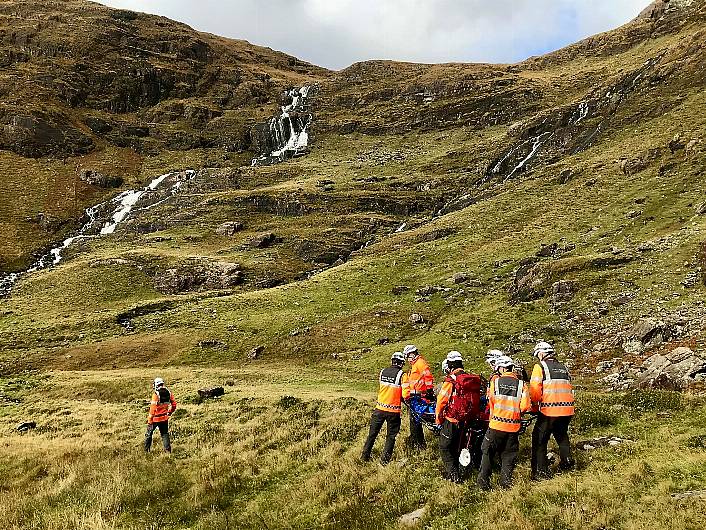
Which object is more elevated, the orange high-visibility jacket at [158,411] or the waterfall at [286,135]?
the waterfall at [286,135]

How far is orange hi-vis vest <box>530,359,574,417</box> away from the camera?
36.9 ft

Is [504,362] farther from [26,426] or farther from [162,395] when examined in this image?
[26,426]

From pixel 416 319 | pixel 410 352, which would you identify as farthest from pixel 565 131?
pixel 410 352

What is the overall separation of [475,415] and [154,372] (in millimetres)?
34834

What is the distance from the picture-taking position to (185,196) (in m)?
110

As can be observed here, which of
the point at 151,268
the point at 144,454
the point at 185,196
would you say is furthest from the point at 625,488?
the point at 185,196

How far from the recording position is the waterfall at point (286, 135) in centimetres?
13738

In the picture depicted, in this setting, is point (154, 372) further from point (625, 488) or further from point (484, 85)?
point (484, 85)

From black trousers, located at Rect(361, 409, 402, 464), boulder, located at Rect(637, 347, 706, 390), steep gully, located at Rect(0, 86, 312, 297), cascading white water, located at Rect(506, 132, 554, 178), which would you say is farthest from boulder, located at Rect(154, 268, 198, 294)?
Result: black trousers, located at Rect(361, 409, 402, 464)

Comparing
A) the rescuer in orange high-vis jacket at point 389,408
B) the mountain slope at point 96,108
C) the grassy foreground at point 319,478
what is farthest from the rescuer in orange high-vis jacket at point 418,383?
the mountain slope at point 96,108

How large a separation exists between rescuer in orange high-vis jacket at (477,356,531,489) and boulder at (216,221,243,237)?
8280cm

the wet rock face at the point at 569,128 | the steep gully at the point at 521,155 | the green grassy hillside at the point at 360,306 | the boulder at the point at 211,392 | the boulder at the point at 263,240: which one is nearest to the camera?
the green grassy hillside at the point at 360,306

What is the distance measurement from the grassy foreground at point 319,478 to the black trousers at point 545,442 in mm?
373

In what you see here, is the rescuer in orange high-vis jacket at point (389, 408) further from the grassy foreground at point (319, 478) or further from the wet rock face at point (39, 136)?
the wet rock face at point (39, 136)
